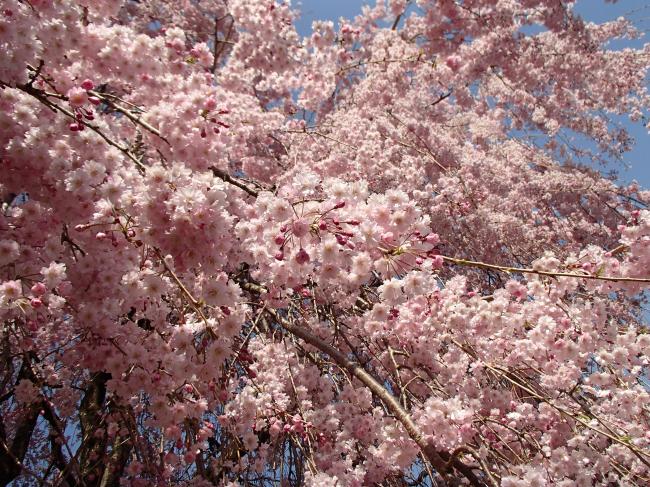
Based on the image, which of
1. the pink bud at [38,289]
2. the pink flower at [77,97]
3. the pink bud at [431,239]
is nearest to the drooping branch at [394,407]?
the pink bud at [431,239]

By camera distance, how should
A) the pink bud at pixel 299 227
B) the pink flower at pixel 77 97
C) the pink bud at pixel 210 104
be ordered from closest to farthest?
1. the pink bud at pixel 299 227
2. the pink flower at pixel 77 97
3. the pink bud at pixel 210 104

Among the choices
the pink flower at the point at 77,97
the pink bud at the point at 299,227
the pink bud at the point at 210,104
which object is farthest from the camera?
the pink bud at the point at 210,104

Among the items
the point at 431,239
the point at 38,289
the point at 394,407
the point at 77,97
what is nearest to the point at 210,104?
the point at 77,97

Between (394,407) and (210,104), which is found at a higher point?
(210,104)

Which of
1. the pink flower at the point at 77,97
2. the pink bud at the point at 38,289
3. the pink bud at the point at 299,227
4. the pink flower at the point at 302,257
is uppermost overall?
the pink flower at the point at 77,97

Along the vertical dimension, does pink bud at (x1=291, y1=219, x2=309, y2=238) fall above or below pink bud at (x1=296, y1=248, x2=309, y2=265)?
above

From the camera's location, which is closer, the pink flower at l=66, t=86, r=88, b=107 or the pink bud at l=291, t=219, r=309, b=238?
the pink bud at l=291, t=219, r=309, b=238

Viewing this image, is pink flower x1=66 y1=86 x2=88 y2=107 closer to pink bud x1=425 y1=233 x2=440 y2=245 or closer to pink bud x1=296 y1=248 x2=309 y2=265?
pink bud x1=296 y1=248 x2=309 y2=265

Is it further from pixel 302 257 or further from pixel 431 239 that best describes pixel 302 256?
pixel 431 239

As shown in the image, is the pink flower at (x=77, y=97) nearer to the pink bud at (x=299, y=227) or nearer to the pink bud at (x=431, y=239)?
the pink bud at (x=299, y=227)

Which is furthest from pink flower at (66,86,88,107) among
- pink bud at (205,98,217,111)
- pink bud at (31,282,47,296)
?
pink bud at (31,282,47,296)

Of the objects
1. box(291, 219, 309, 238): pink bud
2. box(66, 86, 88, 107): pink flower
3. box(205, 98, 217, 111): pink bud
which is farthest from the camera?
box(205, 98, 217, 111): pink bud

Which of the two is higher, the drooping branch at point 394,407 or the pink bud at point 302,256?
the pink bud at point 302,256

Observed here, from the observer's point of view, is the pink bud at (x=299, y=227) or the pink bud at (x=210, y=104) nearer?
the pink bud at (x=299, y=227)
